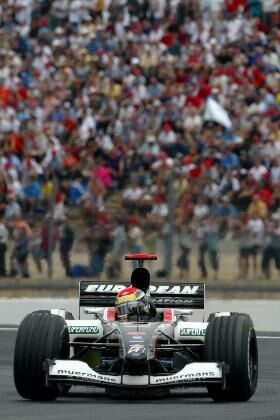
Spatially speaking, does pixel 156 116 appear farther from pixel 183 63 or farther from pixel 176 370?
pixel 176 370

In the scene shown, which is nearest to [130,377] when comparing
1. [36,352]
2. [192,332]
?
[36,352]

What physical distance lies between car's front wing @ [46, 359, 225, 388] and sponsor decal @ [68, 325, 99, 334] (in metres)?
0.91

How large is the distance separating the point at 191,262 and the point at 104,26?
9.91 meters

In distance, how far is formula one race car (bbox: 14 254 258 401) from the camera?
9.73 meters

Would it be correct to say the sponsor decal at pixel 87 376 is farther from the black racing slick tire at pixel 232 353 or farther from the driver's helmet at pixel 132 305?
the driver's helmet at pixel 132 305

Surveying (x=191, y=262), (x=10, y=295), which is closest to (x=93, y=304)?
(x=191, y=262)

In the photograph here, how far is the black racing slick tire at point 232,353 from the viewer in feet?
32.3

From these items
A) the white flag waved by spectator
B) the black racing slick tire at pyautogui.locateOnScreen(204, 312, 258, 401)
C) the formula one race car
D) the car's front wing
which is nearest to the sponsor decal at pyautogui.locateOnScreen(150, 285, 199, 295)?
the formula one race car

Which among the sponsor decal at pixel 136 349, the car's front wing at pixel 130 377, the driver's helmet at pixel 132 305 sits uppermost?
the driver's helmet at pixel 132 305

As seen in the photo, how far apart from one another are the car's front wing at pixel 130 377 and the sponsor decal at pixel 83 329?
0.91 m

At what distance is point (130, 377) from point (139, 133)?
46.6 feet

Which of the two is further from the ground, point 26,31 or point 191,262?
point 26,31
